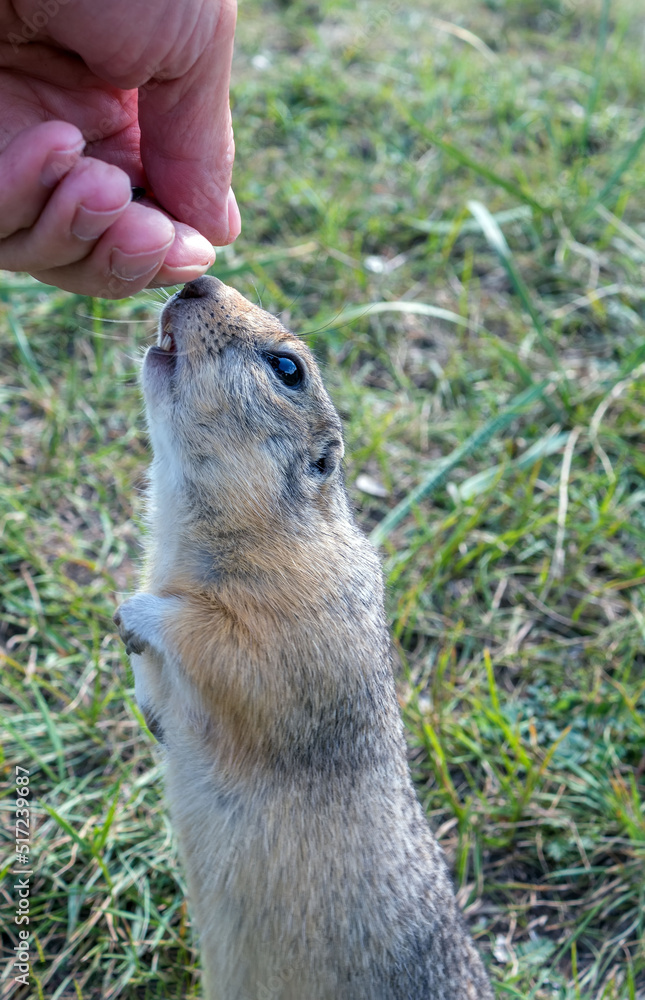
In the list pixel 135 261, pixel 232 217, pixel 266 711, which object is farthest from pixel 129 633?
pixel 232 217

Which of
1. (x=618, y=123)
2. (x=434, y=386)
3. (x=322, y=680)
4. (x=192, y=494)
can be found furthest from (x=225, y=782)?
(x=618, y=123)

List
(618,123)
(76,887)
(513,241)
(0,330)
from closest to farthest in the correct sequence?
(76,887)
(0,330)
(513,241)
(618,123)

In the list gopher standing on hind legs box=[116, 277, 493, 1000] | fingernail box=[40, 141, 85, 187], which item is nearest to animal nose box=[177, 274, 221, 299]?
gopher standing on hind legs box=[116, 277, 493, 1000]

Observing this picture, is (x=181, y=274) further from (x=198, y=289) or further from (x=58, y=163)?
(x=58, y=163)

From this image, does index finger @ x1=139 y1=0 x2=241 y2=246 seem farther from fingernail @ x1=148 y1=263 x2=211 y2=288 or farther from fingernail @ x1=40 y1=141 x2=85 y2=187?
fingernail @ x1=40 y1=141 x2=85 y2=187

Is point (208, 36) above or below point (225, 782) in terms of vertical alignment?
above

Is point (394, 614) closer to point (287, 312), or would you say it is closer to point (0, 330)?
point (287, 312)

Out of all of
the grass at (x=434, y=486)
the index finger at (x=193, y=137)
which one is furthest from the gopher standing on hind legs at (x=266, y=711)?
the grass at (x=434, y=486)
